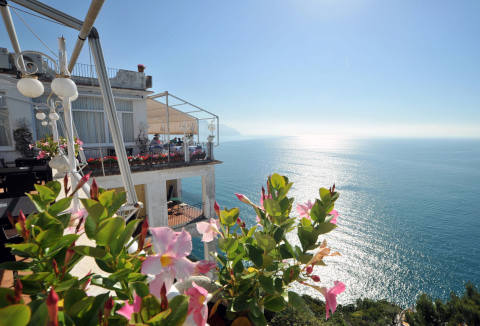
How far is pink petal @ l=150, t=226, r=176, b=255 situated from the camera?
56 centimetres

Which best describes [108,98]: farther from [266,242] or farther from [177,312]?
[177,312]

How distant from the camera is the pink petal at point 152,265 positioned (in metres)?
0.53

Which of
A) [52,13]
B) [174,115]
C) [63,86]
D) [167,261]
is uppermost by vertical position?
[174,115]

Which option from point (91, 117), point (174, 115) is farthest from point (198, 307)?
point (91, 117)

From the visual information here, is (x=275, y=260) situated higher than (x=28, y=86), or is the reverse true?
(x=28, y=86)

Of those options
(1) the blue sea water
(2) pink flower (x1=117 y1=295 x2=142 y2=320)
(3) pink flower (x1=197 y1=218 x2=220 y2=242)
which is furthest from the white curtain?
(1) the blue sea water

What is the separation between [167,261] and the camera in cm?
56

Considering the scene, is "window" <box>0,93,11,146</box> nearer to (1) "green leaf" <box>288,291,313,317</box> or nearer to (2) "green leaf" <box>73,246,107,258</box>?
(2) "green leaf" <box>73,246,107,258</box>

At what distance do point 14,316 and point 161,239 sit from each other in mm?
311

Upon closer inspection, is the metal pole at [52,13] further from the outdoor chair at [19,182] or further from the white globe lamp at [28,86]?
the outdoor chair at [19,182]

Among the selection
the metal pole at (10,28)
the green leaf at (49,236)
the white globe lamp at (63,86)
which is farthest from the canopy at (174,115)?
the green leaf at (49,236)

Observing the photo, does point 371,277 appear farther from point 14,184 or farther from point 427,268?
point 14,184

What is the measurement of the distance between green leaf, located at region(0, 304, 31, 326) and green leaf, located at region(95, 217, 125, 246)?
24 centimetres

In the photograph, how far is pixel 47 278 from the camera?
1.80 feet
